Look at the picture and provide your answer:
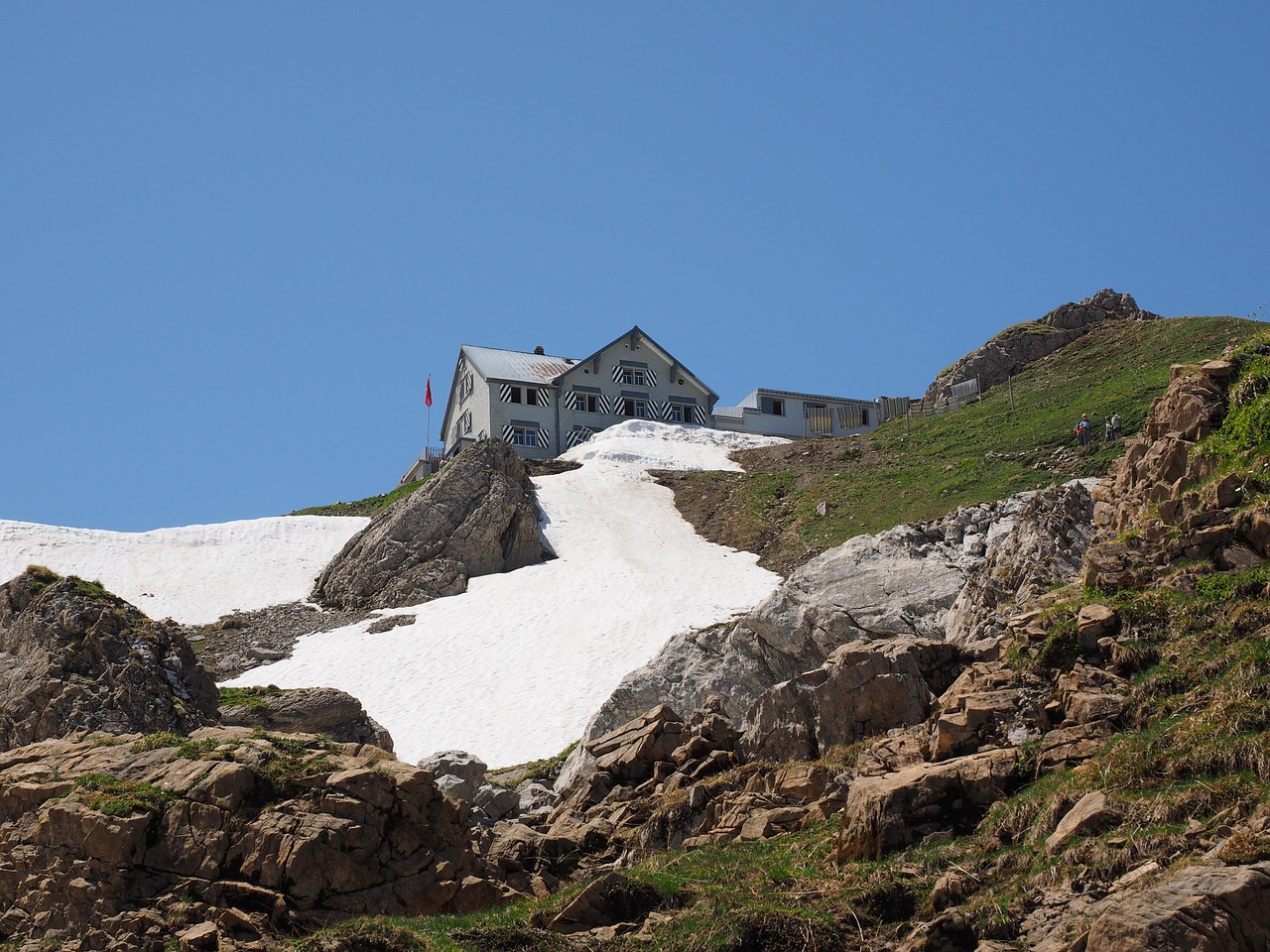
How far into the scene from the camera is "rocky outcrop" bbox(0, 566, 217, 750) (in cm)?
2462

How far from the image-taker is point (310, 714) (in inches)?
1174

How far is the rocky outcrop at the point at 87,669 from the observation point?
24.6m

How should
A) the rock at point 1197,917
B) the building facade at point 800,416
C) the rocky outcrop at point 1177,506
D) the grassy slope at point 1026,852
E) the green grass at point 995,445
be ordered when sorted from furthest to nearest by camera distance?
the building facade at point 800,416
the green grass at point 995,445
the rocky outcrop at point 1177,506
the grassy slope at point 1026,852
the rock at point 1197,917

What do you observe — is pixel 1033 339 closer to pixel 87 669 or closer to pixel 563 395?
pixel 563 395

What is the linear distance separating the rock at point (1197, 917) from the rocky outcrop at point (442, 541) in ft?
152

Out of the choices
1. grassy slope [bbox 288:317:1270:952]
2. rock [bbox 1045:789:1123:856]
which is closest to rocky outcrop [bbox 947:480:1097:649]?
grassy slope [bbox 288:317:1270:952]

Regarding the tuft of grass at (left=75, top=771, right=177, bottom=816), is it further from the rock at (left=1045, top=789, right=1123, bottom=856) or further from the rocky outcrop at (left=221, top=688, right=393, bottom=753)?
the rocky outcrop at (left=221, top=688, right=393, bottom=753)

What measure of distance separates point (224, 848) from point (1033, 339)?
70586mm

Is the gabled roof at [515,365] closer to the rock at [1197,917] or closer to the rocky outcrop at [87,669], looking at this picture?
the rocky outcrop at [87,669]

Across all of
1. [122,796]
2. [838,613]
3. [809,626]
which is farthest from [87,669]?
[838,613]

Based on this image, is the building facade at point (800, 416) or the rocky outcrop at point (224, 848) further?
the building facade at point (800, 416)

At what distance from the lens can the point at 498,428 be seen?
83.9m

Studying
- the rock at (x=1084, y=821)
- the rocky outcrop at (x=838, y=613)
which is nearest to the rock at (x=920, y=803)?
the rock at (x=1084, y=821)

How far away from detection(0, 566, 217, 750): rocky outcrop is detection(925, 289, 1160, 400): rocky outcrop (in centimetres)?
5911
